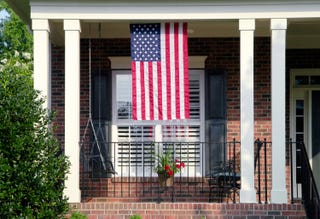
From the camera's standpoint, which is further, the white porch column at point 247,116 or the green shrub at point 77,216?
the white porch column at point 247,116

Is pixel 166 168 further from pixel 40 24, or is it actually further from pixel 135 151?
pixel 40 24

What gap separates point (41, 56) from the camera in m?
10.2

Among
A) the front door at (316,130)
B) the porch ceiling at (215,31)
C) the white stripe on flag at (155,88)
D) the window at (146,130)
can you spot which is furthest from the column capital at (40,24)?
the front door at (316,130)

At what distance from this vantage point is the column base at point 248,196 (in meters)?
9.98

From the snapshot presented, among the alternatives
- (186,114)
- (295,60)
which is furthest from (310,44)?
(186,114)

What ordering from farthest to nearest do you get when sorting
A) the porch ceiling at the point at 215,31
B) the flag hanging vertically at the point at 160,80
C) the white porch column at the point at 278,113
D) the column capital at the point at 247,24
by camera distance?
the porch ceiling at the point at 215,31 < the flag hanging vertically at the point at 160,80 < the column capital at the point at 247,24 < the white porch column at the point at 278,113

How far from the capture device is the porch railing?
1162cm

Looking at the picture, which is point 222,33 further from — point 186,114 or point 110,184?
point 110,184

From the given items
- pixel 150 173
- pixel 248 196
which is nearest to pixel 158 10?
pixel 248 196

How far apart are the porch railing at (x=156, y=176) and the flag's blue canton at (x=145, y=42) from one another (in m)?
1.91

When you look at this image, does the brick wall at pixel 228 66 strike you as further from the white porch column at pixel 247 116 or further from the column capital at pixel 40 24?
the column capital at pixel 40 24

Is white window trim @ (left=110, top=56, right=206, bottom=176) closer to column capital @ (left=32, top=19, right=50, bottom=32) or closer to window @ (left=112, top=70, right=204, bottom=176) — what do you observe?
window @ (left=112, top=70, right=204, bottom=176)

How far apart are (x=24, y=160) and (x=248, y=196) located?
11.6 ft

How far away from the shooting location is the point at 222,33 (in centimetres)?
1229
